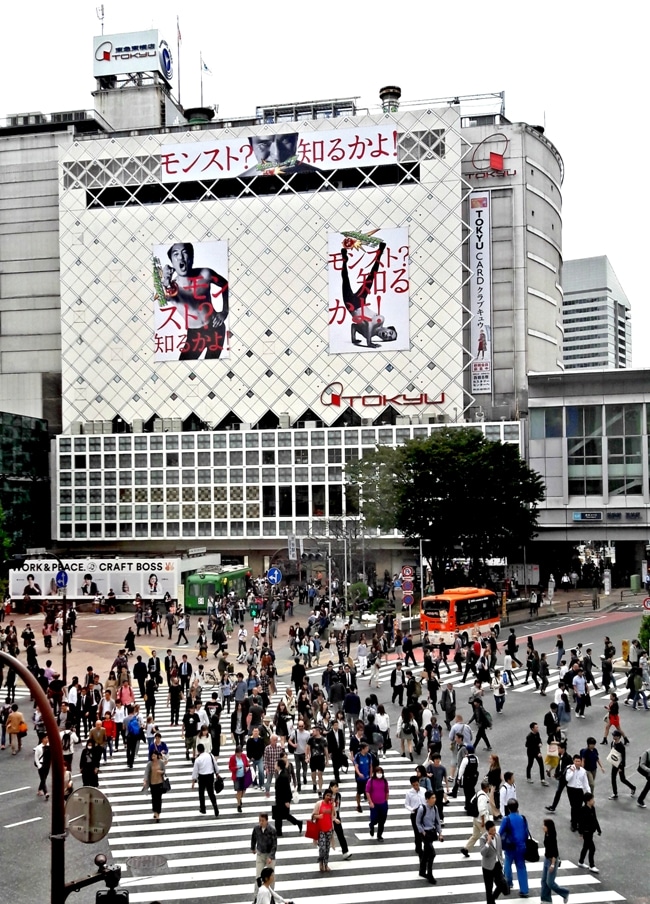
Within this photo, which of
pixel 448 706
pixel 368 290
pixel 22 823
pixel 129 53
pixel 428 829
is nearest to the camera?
pixel 428 829

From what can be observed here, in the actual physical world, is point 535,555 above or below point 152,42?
below

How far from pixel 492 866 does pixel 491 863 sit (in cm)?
5

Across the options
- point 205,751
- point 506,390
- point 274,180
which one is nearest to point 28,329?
point 274,180

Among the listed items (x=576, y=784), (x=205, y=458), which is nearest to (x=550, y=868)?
(x=576, y=784)

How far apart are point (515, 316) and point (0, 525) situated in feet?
150

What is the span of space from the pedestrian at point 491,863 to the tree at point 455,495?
141 ft

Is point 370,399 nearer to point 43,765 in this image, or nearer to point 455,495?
point 455,495

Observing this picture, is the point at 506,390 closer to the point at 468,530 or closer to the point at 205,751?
the point at 468,530

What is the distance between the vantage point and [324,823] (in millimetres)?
16766

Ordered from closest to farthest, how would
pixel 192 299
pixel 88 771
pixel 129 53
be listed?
1. pixel 88 771
2. pixel 192 299
3. pixel 129 53

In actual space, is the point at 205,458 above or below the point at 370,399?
below

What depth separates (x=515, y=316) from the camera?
3285 inches

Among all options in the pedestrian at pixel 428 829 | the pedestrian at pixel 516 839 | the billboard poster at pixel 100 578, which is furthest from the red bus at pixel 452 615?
the pedestrian at pixel 516 839

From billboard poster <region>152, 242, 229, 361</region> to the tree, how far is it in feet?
90.6
